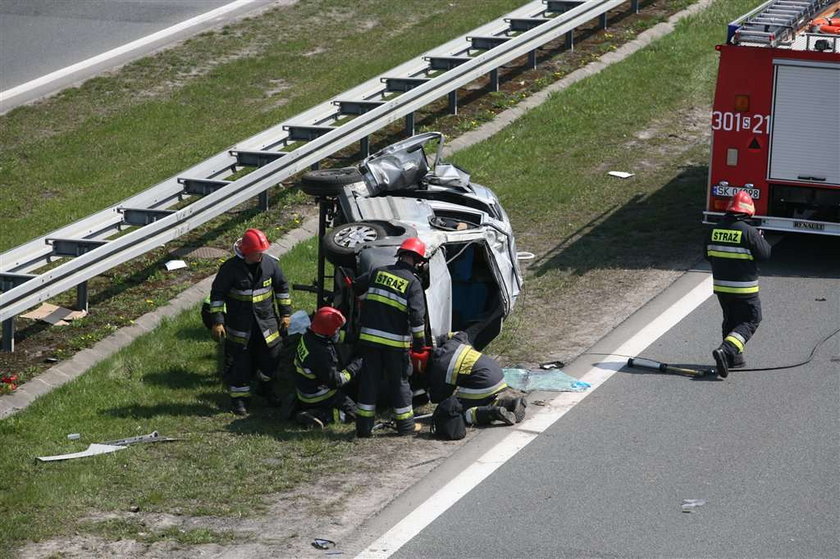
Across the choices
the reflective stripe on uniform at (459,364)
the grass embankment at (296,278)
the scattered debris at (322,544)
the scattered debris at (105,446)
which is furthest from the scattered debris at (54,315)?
the scattered debris at (322,544)

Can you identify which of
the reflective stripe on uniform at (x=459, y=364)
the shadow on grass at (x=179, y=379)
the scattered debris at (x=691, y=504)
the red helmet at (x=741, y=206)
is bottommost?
the shadow on grass at (x=179, y=379)

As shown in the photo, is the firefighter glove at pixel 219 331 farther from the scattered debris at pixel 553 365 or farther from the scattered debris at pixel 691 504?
the scattered debris at pixel 691 504

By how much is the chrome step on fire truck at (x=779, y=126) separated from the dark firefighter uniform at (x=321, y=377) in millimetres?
5367

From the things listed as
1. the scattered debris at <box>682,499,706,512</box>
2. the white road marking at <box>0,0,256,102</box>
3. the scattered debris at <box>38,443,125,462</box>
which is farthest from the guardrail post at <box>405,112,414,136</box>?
the scattered debris at <box>682,499,706,512</box>

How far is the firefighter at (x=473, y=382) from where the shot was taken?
32.7ft

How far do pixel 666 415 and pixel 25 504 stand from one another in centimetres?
481

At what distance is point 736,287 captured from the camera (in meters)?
11.2

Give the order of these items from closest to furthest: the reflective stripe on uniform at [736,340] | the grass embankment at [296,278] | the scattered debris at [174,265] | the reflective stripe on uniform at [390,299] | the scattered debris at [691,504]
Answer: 1. the scattered debris at [691,504]
2. the grass embankment at [296,278]
3. the reflective stripe on uniform at [390,299]
4. the reflective stripe on uniform at [736,340]
5. the scattered debris at [174,265]

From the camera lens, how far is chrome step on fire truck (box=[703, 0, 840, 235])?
13.3m

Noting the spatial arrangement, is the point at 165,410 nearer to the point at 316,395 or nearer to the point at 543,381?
the point at 316,395

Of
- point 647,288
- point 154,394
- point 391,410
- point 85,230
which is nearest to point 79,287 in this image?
point 85,230

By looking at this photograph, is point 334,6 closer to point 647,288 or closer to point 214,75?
point 214,75

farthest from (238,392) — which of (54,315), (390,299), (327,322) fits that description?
(54,315)

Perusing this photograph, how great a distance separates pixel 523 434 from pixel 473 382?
1.90 ft
